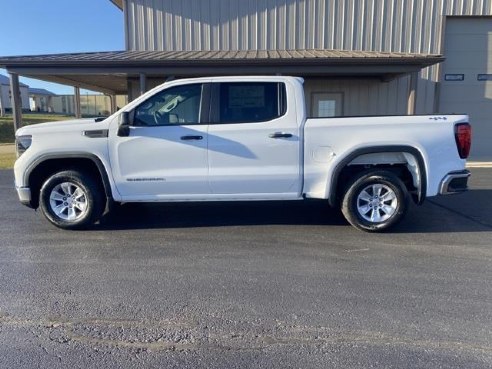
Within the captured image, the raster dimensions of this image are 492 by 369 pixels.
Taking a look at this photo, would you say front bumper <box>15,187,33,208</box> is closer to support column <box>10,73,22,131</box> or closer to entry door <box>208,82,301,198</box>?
entry door <box>208,82,301,198</box>

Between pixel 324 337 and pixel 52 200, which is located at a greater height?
pixel 52 200

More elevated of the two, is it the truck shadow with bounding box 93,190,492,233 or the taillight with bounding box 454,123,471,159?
the taillight with bounding box 454,123,471,159

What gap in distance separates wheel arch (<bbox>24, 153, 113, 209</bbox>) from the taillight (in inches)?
183

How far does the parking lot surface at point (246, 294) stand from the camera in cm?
259

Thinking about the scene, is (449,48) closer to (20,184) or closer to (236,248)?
(236,248)

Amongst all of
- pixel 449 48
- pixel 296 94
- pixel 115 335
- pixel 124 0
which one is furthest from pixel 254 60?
pixel 115 335

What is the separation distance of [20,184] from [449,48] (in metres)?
14.0

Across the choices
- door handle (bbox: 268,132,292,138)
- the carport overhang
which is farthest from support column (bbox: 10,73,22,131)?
door handle (bbox: 268,132,292,138)

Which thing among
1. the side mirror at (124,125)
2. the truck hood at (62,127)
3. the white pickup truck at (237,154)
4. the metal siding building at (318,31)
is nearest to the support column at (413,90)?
the metal siding building at (318,31)

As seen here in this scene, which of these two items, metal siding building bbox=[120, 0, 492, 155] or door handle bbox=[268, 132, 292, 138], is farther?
metal siding building bbox=[120, 0, 492, 155]

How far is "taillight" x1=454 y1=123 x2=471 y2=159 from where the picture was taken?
4.80 m

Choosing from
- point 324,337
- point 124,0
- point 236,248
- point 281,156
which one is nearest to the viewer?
point 324,337

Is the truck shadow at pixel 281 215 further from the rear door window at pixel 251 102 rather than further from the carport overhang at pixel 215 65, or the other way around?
the carport overhang at pixel 215 65

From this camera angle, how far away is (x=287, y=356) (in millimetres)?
2551
